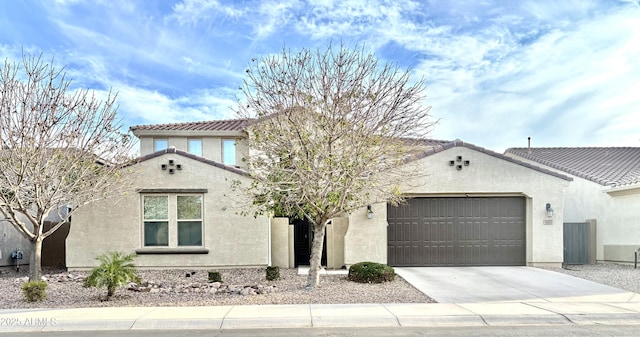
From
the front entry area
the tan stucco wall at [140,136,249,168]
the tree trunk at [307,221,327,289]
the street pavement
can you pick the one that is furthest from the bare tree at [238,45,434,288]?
the tan stucco wall at [140,136,249,168]

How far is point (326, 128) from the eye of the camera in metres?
9.80

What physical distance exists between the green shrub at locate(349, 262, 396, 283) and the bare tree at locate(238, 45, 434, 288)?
5.07 feet

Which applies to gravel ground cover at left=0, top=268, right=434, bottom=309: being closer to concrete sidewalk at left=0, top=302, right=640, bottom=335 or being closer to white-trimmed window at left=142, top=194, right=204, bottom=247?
concrete sidewalk at left=0, top=302, right=640, bottom=335

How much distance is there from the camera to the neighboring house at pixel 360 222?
44.9 ft

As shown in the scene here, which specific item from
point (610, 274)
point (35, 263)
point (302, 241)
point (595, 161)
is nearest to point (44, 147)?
point (35, 263)

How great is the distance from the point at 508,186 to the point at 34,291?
13506mm

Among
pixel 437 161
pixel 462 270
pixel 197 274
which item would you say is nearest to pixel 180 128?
pixel 197 274

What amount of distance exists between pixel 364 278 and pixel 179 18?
29.7 feet

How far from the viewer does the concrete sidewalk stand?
25.0 feet

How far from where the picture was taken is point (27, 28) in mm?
11898

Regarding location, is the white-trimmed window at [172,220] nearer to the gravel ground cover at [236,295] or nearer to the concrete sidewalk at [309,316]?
the gravel ground cover at [236,295]

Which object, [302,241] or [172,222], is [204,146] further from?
[302,241]

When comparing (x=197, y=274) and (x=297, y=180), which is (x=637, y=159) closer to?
(x=297, y=180)

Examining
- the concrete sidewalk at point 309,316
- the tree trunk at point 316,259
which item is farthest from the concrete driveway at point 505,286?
the tree trunk at point 316,259
